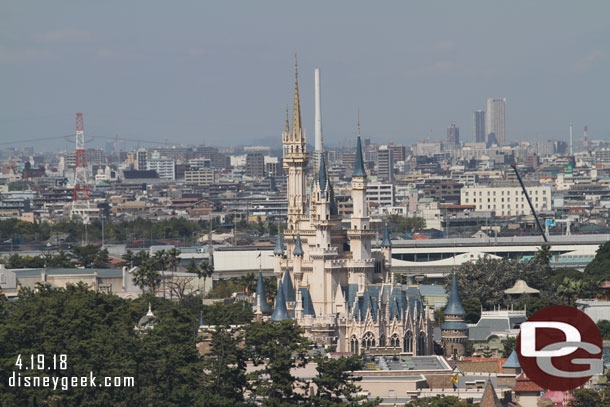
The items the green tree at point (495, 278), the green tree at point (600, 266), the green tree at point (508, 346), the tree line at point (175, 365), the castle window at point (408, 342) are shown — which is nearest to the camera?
the tree line at point (175, 365)

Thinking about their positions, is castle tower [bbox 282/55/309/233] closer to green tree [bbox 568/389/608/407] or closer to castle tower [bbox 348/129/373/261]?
castle tower [bbox 348/129/373/261]

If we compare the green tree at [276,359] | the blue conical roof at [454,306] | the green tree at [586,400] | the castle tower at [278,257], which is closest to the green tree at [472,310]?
the blue conical roof at [454,306]

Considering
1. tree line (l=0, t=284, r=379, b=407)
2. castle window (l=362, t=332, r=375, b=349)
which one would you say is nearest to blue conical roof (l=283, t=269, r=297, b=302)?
castle window (l=362, t=332, r=375, b=349)

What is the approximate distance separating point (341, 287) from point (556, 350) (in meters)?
36.6

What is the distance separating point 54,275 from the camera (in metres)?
135

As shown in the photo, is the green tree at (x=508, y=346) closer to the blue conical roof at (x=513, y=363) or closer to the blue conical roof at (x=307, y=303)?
the blue conical roof at (x=513, y=363)

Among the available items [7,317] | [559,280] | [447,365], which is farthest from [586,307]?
[7,317]

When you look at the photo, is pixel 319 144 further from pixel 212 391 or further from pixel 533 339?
pixel 533 339

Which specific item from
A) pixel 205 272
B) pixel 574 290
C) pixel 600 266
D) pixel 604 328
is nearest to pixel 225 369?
pixel 604 328

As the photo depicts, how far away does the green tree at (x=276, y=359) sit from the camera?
76.2 meters

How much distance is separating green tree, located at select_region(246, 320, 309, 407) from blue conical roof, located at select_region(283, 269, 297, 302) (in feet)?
50.7

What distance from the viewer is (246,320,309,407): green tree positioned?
3002 inches

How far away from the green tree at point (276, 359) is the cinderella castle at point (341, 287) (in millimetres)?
10770

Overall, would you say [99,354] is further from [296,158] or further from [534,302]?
[534,302]
